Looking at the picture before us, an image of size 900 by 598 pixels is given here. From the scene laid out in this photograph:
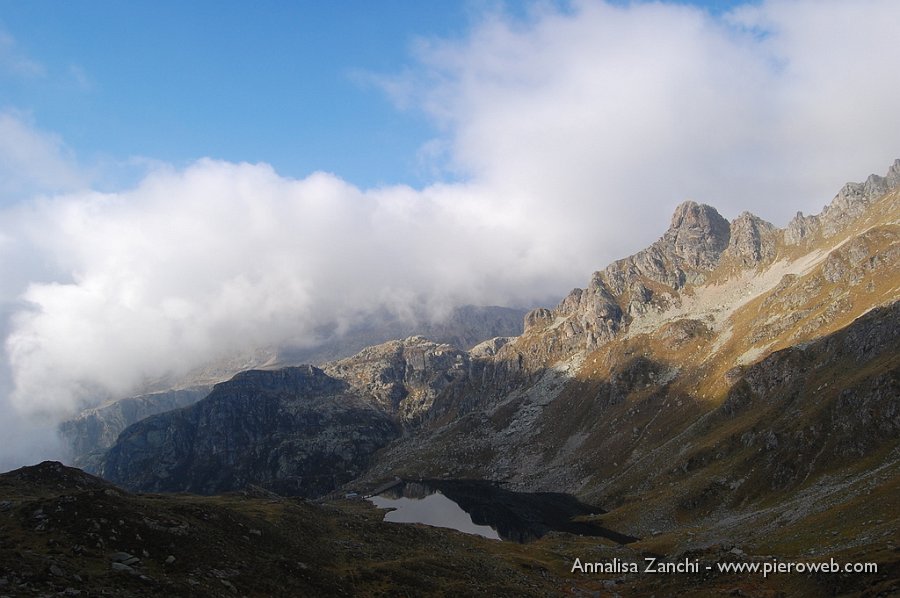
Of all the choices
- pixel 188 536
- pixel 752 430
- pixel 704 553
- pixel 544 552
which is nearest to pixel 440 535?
pixel 544 552

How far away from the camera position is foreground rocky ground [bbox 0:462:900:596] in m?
38.5

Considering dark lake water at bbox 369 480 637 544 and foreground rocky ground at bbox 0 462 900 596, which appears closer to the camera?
foreground rocky ground at bbox 0 462 900 596

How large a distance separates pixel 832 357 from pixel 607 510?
86.2m

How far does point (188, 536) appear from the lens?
164 ft

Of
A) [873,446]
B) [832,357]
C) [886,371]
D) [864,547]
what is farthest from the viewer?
[832,357]

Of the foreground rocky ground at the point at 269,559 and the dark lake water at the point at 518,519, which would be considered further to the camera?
the dark lake water at the point at 518,519

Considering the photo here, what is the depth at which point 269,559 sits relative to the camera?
54656 millimetres

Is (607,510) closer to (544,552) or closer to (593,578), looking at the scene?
(544,552)

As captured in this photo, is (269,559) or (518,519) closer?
(269,559)

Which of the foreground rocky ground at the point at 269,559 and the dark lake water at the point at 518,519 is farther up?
the foreground rocky ground at the point at 269,559

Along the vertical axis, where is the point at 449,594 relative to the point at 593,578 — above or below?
above

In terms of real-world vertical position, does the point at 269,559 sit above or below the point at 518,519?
above

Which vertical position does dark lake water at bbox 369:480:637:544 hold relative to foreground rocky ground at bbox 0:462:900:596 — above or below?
below

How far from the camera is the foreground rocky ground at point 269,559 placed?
126 feet
